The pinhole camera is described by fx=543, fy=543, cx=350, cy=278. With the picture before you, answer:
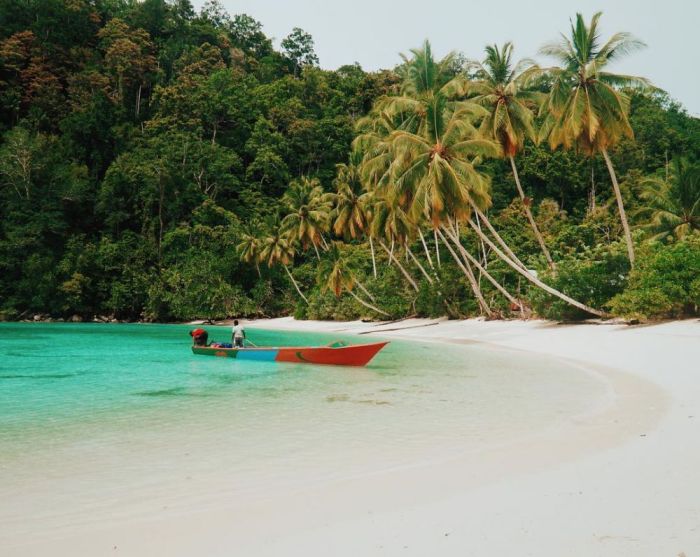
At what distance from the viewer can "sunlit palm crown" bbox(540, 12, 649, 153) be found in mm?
19188

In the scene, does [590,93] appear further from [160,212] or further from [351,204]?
[160,212]

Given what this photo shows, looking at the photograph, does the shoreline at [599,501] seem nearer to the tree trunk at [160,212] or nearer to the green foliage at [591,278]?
the green foliage at [591,278]

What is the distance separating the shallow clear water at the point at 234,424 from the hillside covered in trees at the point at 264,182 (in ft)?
38.3

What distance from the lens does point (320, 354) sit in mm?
14336

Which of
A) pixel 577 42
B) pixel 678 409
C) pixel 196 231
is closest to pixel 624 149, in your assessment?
pixel 577 42

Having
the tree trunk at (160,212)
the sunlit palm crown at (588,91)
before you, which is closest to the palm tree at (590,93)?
the sunlit palm crown at (588,91)

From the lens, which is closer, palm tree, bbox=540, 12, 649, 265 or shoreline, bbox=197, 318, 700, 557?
shoreline, bbox=197, 318, 700, 557

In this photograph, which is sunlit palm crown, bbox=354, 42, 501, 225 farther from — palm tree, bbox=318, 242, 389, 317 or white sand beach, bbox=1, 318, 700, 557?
white sand beach, bbox=1, 318, 700, 557

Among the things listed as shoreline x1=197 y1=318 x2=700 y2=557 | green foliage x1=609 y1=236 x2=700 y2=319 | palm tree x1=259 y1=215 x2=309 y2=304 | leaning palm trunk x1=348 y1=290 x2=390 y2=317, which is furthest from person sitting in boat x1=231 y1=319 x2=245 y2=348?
palm tree x1=259 y1=215 x2=309 y2=304

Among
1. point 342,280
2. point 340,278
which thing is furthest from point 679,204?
point 340,278

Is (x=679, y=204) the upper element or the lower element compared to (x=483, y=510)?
upper

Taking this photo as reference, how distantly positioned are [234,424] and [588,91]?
58.9 ft

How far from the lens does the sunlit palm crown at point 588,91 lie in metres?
19.2

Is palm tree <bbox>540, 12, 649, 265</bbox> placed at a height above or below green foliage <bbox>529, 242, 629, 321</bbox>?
above
